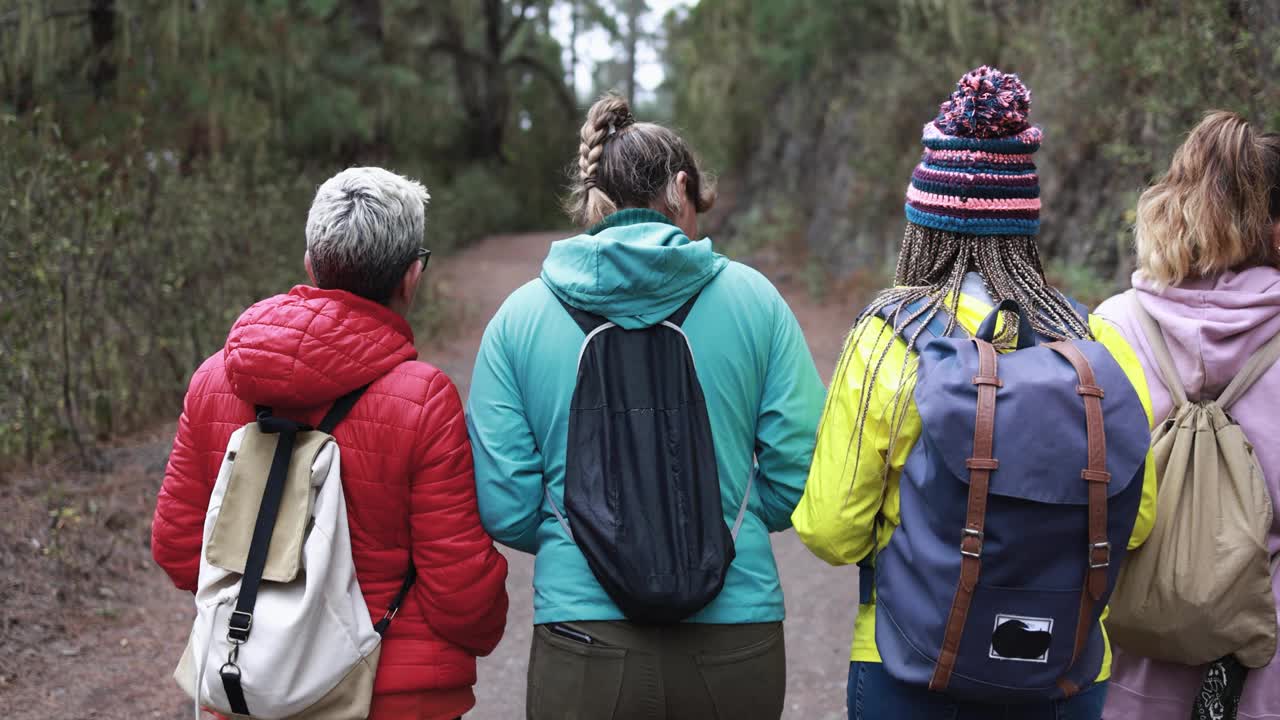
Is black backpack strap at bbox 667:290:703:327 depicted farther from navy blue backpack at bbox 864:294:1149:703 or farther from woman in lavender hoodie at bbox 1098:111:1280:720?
woman in lavender hoodie at bbox 1098:111:1280:720

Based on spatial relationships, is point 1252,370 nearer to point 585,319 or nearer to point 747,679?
point 747,679

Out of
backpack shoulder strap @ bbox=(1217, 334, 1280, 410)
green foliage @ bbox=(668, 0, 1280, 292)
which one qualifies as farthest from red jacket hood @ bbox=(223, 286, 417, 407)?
green foliage @ bbox=(668, 0, 1280, 292)

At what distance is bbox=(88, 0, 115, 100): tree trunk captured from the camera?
926 centimetres

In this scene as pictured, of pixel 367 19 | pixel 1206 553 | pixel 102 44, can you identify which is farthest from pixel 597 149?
pixel 367 19

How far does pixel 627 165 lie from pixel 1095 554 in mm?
1308

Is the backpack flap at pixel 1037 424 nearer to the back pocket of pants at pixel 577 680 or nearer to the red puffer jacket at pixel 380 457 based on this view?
the back pocket of pants at pixel 577 680

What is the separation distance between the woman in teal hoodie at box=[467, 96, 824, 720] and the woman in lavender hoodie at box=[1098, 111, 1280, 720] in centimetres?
94

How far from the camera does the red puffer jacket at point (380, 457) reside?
2.46 metres

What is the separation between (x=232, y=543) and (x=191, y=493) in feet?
0.96

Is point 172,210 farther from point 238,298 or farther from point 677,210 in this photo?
point 677,210

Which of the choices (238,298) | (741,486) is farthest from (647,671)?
(238,298)

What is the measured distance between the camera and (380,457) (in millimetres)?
2510

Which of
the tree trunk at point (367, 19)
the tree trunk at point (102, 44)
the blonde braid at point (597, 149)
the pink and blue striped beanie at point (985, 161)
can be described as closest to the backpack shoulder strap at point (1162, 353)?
the pink and blue striped beanie at point (985, 161)

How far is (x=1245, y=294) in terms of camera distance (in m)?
2.73
